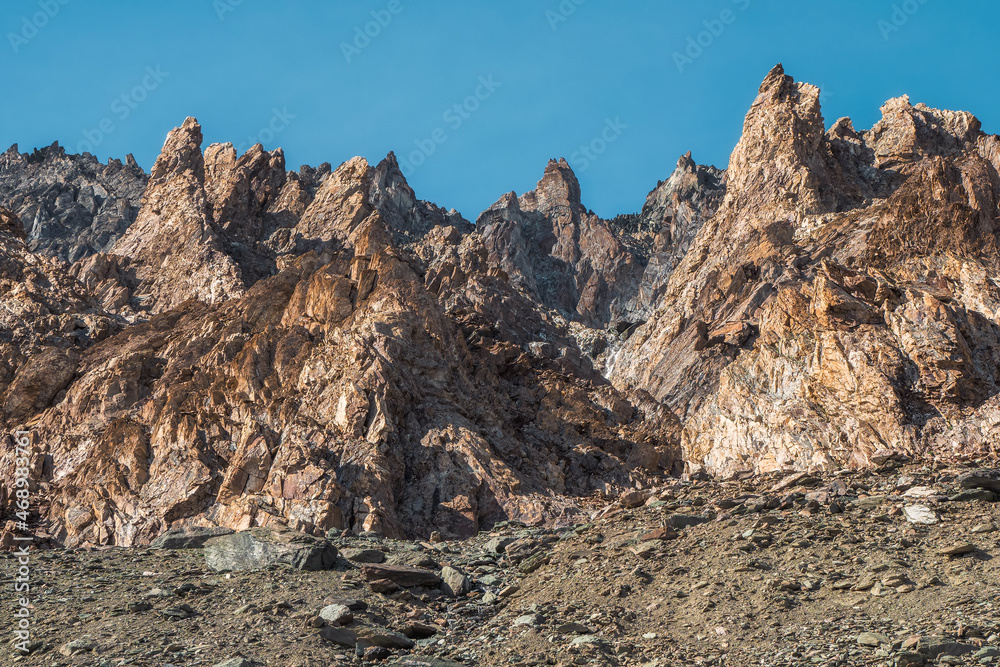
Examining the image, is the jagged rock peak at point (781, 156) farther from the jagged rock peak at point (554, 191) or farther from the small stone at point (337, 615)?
the small stone at point (337, 615)

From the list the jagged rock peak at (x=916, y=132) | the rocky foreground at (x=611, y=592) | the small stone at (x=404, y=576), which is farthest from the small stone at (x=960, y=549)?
the jagged rock peak at (x=916, y=132)

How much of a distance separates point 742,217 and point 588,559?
81.3 metres

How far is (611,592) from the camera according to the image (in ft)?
63.7

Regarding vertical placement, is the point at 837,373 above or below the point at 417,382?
below

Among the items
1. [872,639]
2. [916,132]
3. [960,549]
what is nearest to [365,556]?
[872,639]

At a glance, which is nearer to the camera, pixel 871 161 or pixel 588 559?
pixel 588 559

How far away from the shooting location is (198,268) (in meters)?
84.6

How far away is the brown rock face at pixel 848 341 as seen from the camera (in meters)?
34.6

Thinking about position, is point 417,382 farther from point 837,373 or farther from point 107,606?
point 107,606

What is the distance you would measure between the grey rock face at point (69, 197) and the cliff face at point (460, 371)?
43.2 metres

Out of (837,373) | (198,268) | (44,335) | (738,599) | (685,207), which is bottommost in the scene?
(738,599)

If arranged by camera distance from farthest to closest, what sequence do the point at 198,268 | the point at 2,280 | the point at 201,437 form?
the point at 198,268, the point at 2,280, the point at 201,437

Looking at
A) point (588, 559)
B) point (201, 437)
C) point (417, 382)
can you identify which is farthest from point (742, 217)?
point (588, 559)

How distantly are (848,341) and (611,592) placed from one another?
72.9 feet
